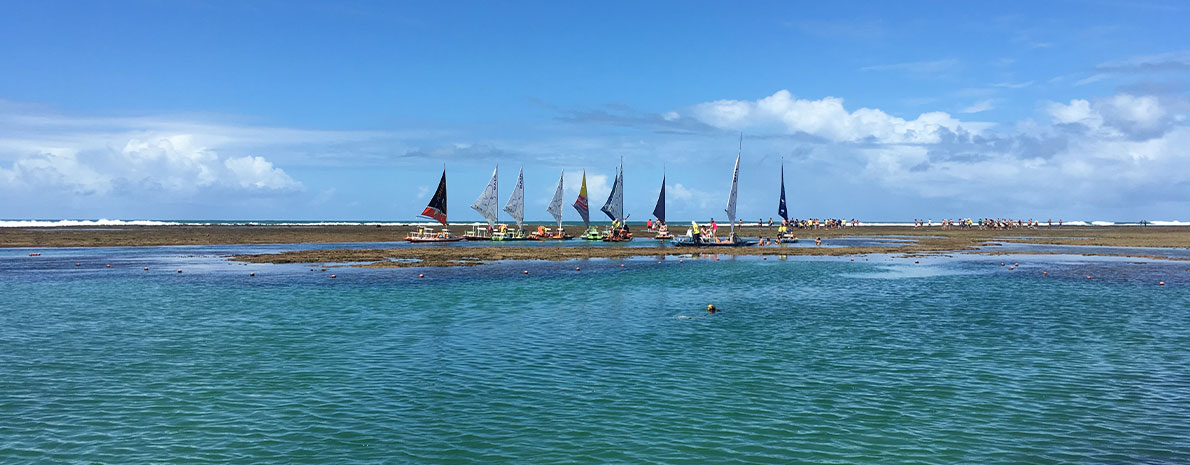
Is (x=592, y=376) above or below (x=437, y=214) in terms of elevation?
below

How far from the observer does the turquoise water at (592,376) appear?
1471 centimetres

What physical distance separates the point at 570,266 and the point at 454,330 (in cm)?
3240

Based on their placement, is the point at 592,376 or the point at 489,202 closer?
the point at 592,376

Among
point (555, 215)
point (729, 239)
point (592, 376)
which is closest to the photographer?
point (592, 376)

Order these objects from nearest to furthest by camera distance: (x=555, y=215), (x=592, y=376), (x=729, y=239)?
(x=592, y=376) < (x=729, y=239) < (x=555, y=215)

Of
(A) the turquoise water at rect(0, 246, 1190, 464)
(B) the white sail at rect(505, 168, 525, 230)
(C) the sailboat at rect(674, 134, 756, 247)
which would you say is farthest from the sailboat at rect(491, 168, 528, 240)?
(A) the turquoise water at rect(0, 246, 1190, 464)

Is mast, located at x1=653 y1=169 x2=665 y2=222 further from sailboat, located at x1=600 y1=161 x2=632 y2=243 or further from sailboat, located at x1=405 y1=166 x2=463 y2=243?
sailboat, located at x1=405 y1=166 x2=463 y2=243

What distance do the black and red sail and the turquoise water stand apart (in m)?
62.6

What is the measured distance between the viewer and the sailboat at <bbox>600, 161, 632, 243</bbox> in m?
106

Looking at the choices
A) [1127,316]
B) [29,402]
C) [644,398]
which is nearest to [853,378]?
[644,398]

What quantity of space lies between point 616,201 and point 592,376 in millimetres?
89974

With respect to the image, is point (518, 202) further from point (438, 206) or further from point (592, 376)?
point (592, 376)

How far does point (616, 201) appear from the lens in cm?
11019

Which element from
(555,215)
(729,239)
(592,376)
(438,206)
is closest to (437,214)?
(438,206)
